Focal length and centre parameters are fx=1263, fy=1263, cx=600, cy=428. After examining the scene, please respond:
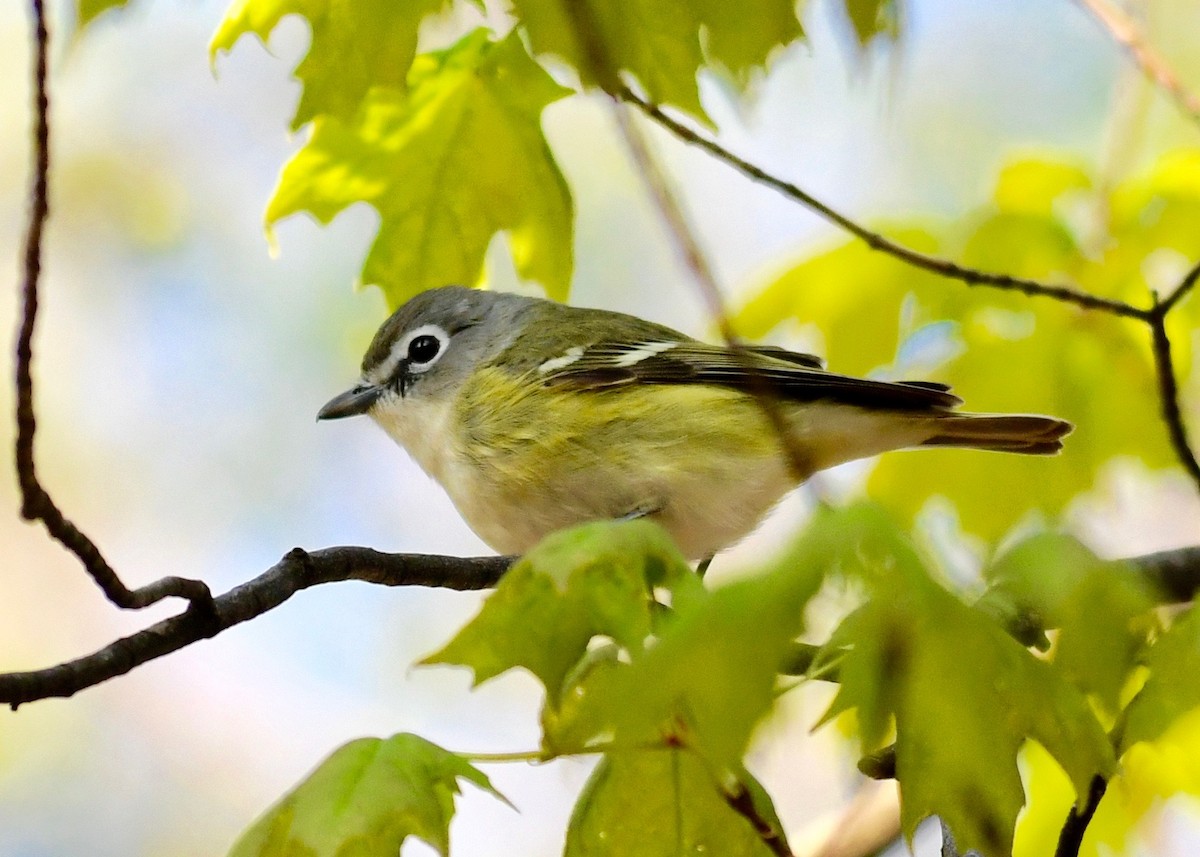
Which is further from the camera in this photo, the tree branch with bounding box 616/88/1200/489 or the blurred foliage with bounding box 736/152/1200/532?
the blurred foliage with bounding box 736/152/1200/532

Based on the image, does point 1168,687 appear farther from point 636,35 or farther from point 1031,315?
point 1031,315

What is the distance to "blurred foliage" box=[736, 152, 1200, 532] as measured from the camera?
8.88 ft

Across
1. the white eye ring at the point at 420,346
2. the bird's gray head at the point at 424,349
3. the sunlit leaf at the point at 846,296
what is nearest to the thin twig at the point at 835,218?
the sunlit leaf at the point at 846,296

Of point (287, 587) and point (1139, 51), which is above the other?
point (1139, 51)

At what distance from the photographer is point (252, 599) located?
1636 mm

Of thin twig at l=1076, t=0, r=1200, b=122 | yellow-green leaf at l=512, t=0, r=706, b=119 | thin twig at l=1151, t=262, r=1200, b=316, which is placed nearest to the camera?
yellow-green leaf at l=512, t=0, r=706, b=119

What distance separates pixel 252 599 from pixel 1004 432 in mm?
1670

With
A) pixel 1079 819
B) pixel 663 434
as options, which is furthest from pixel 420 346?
pixel 1079 819

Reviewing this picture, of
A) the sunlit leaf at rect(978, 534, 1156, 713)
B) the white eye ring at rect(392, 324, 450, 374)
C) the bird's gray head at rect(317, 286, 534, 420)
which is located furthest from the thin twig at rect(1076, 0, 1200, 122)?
the white eye ring at rect(392, 324, 450, 374)

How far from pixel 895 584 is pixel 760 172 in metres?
0.95

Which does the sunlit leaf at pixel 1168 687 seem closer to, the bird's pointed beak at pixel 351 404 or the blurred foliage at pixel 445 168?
the blurred foliage at pixel 445 168

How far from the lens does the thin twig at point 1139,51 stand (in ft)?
8.05

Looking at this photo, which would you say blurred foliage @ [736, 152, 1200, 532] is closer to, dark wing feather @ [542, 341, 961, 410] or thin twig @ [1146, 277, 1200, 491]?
dark wing feather @ [542, 341, 961, 410]

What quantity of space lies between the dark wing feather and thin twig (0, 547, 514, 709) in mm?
812
